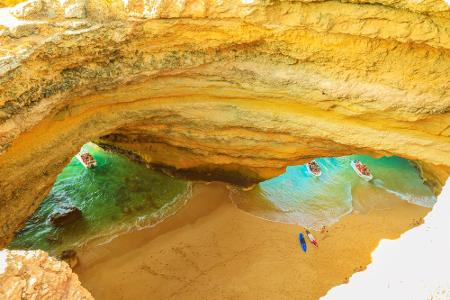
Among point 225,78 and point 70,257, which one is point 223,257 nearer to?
point 70,257

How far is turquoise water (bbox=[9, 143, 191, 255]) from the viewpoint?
8492 mm

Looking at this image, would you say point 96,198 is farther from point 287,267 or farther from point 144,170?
point 287,267

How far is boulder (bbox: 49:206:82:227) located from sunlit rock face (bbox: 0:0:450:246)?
2.83 metres

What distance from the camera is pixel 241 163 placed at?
340 inches

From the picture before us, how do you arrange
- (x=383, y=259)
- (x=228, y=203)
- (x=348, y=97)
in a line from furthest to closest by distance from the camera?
(x=228, y=203) < (x=348, y=97) < (x=383, y=259)

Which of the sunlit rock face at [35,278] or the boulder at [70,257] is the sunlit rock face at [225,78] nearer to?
the boulder at [70,257]

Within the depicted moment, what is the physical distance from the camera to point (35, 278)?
2273 mm

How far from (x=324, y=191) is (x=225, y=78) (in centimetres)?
703

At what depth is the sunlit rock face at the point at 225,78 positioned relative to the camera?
171 inches

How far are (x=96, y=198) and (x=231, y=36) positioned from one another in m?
6.99

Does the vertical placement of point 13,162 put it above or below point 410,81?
below

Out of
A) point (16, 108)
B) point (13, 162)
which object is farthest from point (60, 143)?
point (16, 108)

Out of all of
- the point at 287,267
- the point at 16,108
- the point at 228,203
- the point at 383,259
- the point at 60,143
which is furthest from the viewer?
the point at 228,203

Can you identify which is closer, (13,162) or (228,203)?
(13,162)
